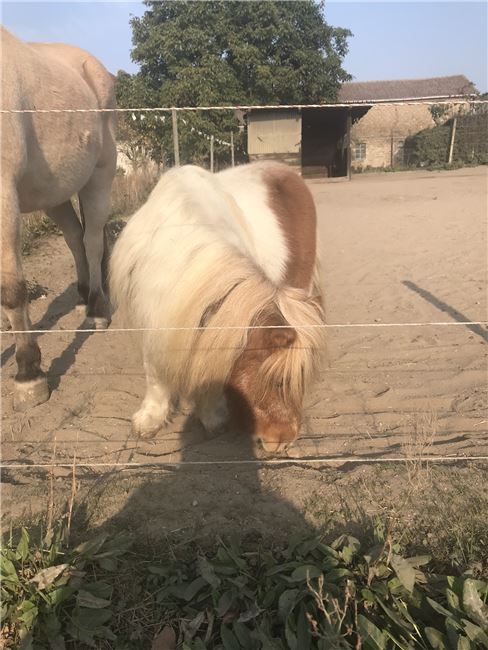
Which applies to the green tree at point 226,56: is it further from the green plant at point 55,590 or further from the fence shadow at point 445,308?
the green plant at point 55,590

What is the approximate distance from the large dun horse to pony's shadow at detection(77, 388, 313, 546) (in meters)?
1.39

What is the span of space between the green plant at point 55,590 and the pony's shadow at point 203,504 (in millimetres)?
179

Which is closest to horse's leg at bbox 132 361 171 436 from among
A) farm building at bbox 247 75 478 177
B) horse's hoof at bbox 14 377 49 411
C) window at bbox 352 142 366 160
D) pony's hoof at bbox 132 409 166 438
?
pony's hoof at bbox 132 409 166 438

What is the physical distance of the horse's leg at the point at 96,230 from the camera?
465 cm

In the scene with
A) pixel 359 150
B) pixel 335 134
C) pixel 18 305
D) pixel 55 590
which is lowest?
pixel 55 590

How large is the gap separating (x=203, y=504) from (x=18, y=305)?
1886 mm

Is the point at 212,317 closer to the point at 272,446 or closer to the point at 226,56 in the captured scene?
the point at 272,446

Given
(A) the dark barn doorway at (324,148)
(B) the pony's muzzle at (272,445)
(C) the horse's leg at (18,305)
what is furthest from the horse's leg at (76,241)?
(A) the dark barn doorway at (324,148)

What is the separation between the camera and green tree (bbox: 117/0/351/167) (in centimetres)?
2298

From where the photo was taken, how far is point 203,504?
6.81ft

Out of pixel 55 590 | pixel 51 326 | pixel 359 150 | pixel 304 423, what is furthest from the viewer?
pixel 359 150

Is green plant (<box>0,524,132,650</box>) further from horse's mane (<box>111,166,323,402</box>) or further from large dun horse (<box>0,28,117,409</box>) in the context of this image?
large dun horse (<box>0,28,117,409</box>)

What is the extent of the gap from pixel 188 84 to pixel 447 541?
79.2ft

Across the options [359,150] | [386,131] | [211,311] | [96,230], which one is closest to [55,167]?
[96,230]
